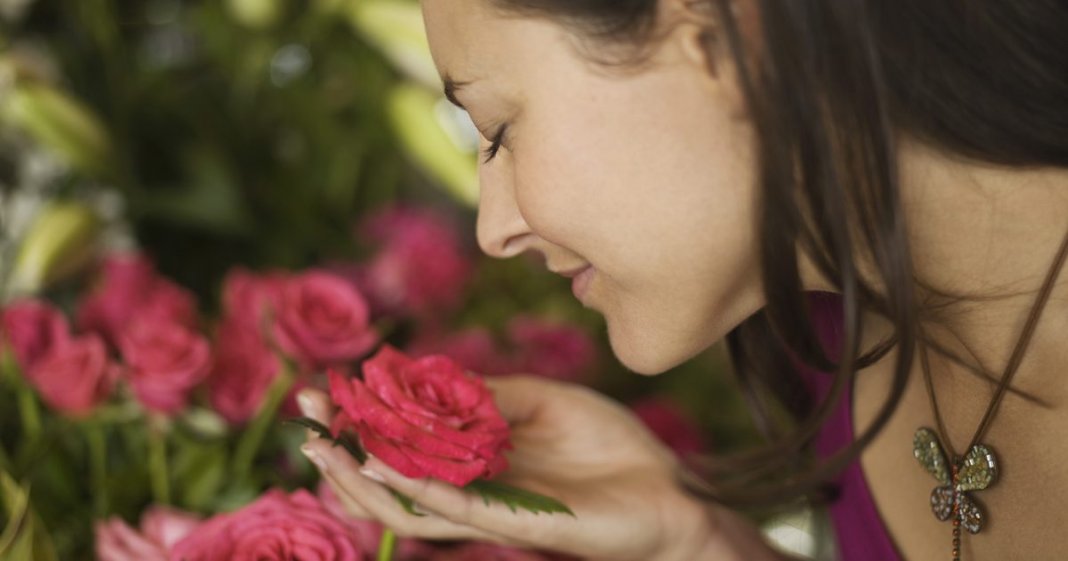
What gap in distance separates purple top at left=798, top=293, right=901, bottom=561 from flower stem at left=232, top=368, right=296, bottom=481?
32cm

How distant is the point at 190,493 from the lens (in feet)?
2.15

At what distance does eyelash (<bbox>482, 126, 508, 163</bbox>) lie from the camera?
55cm

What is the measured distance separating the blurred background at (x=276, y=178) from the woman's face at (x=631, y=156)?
28cm

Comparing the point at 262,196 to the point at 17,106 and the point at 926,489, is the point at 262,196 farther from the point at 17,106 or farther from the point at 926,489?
the point at 926,489

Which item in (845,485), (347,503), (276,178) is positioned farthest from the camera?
→ (276,178)

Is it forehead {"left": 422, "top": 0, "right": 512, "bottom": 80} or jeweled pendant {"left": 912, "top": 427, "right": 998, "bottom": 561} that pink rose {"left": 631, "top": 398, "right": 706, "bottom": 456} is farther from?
forehead {"left": 422, "top": 0, "right": 512, "bottom": 80}

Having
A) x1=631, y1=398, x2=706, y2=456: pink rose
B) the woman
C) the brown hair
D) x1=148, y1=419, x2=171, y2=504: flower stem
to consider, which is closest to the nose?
the woman

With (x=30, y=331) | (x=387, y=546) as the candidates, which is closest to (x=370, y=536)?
(x=387, y=546)

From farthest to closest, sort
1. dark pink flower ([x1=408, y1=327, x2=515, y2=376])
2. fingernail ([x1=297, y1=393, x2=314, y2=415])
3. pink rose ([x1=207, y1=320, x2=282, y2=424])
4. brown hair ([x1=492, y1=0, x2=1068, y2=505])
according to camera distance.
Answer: dark pink flower ([x1=408, y1=327, x2=515, y2=376]) → pink rose ([x1=207, y1=320, x2=282, y2=424]) → fingernail ([x1=297, y1=393, x2=314, y2=415]) → brown hair ([x1=492, y1=0, x2=1068, y2=505])

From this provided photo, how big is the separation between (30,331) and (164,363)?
10 centimetres

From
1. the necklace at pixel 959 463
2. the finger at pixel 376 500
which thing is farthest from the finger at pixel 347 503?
the necklace at pixel 959 463

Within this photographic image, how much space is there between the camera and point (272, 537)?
544mm

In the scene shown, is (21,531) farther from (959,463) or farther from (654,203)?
(959,463)

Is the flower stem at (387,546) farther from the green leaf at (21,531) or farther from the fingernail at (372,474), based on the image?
the green leaf at (21,531)
